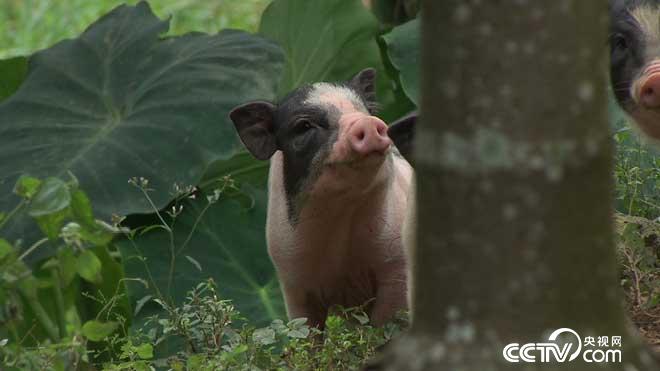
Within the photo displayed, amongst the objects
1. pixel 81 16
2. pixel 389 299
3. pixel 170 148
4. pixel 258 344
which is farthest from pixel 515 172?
pixel 81 16

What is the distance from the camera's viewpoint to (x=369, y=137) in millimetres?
3443

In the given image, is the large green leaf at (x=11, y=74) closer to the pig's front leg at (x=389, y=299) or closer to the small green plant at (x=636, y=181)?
the pig's front leg at (x=389, y=299)

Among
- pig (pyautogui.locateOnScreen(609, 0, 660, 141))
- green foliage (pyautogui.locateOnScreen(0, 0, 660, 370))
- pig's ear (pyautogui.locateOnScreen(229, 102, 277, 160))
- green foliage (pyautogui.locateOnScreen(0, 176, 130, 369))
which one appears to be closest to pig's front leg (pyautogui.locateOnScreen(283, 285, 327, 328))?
green foliage (pyautogui.locateOnScreen(0, 0, 660, 370))

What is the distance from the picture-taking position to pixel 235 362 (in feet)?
9.46

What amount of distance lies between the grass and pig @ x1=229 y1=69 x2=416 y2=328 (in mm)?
3672

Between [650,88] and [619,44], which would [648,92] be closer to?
[650,88]

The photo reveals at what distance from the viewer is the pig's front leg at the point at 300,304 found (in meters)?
3.93

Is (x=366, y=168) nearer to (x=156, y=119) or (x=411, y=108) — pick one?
(x=156, y=119)

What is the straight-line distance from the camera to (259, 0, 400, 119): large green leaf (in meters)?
5.47

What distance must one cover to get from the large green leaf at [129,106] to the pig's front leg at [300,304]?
76cm

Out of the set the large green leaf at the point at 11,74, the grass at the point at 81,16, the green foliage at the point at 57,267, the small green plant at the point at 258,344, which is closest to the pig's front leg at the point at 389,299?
the small green plant at the point at 258,344

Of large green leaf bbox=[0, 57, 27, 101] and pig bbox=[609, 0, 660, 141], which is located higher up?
pig bbox=[609, 0, 660, 141]

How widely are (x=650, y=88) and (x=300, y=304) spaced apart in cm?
121

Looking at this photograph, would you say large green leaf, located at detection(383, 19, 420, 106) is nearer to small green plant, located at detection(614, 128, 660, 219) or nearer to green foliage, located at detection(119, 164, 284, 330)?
green foliage, located at detection(119, 164, 284, 330)
